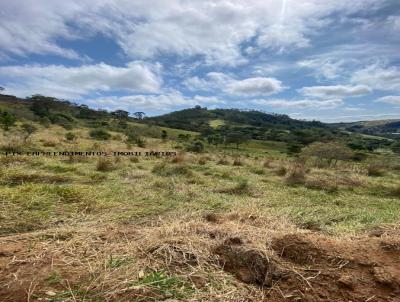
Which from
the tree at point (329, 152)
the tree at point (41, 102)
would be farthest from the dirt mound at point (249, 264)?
the tree at point (41, 102)

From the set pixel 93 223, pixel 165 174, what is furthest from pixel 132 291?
pixel 165 174

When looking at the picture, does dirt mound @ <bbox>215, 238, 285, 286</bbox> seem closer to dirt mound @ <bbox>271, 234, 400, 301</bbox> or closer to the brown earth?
the brown earth

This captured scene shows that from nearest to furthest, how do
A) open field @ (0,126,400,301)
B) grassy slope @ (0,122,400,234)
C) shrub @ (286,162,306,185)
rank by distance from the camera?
open field @ (0,126,400,301) < grassy slope @ (0,122,400,234) < shrub @ (286,162,306,185)

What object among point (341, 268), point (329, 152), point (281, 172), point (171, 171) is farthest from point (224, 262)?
point (329, 152)

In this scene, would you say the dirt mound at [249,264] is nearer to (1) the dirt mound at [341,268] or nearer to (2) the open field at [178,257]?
(2) the open field at [178,257]

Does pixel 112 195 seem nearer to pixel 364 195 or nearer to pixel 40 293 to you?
pixel 40 293

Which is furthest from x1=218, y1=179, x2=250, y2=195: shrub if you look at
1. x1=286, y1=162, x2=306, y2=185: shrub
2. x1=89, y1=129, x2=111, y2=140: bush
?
x1=89, y1=129, x2=111, y2=140: bush

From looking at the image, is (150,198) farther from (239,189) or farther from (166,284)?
(166,284)

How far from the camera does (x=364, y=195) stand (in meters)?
12.1

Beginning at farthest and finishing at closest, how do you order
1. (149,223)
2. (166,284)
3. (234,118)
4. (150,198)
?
1. (234,118)
2. (150,198)
3. (149,223)
4. (166,284)

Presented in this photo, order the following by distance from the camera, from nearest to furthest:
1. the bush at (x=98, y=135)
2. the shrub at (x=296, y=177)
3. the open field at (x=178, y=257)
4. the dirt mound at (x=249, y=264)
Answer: the open field at (x=178, y=257), the dirt mound at (x=249, y=264), the shrub at (x=296, y=177), the bush at (x=98, y=135)

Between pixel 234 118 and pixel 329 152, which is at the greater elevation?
pixel 234 118

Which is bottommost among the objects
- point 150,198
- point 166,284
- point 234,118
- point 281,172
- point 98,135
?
point 281,172

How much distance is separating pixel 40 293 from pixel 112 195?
501 centimetres
